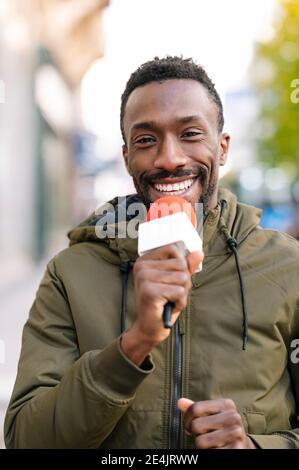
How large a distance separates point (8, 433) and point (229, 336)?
77 cm

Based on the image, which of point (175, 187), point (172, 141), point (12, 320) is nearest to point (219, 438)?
point (175, 187)

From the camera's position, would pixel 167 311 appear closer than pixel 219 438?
Yes

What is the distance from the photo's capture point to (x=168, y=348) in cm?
229

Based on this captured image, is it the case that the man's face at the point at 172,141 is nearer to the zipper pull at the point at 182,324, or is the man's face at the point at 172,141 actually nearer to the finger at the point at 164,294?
the zipper pull at the point at 182,324

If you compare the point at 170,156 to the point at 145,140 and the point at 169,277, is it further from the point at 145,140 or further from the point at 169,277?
the point at 169,277

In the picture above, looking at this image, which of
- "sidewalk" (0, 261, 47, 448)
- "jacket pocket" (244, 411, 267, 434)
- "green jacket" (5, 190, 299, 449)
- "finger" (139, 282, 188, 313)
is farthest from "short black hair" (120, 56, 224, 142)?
"sidewalk" (0, 261, 47, 448)

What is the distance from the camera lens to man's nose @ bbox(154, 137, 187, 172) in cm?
229

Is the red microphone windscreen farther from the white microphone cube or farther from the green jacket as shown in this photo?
the green jacket

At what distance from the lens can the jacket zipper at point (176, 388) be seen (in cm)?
222

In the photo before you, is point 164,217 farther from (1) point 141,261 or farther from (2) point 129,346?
(2) point 129,346

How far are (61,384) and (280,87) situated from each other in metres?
17.6

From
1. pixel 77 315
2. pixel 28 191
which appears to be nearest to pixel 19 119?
pixel 28 191

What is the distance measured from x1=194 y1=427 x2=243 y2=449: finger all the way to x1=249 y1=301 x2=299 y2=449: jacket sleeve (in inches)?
5.4

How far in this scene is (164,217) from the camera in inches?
78.9
